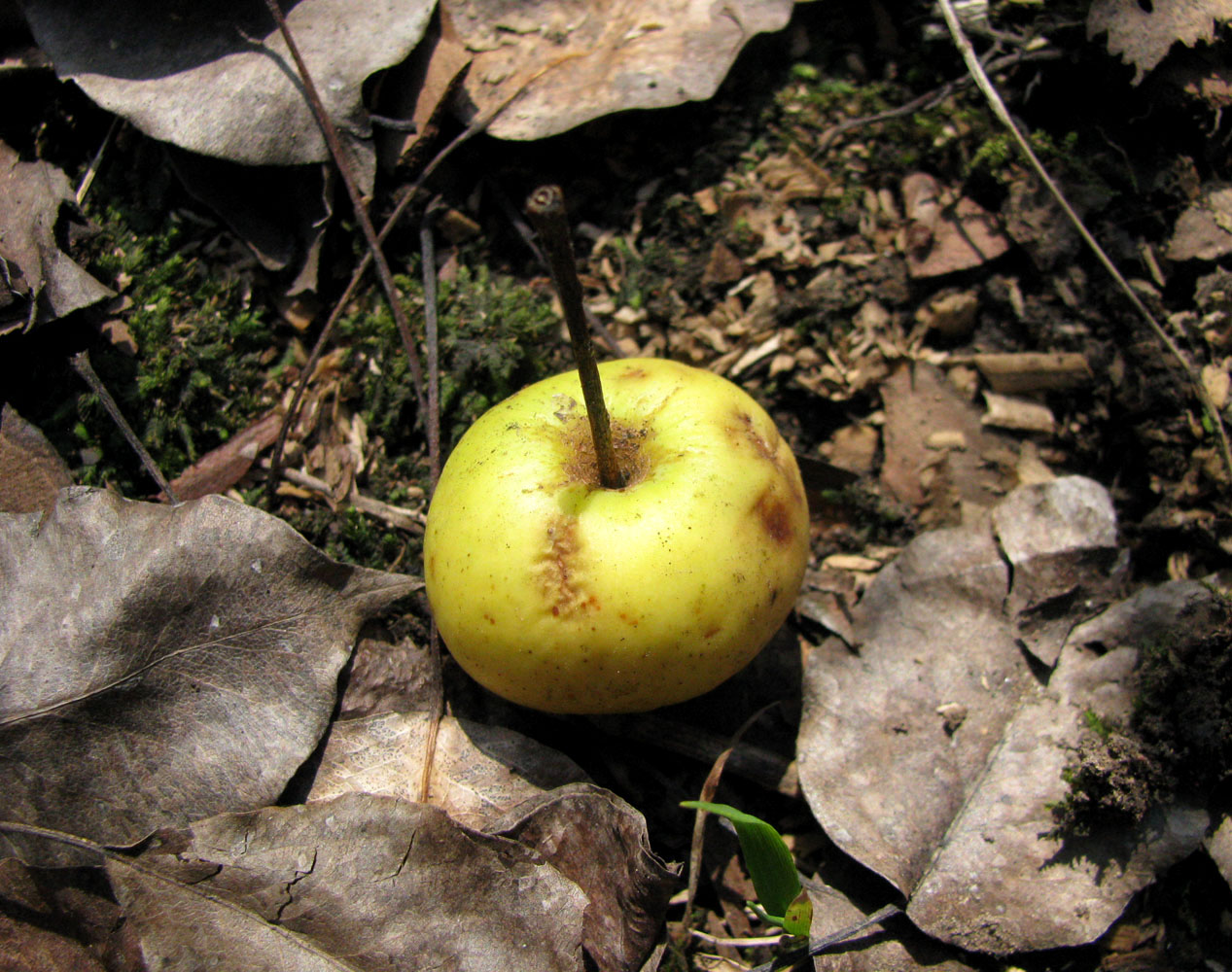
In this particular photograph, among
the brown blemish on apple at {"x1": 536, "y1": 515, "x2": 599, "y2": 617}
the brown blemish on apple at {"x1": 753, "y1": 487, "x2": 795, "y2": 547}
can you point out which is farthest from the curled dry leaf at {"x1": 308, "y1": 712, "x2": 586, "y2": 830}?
the brown blemish on apple at {"x1": 753, "y1": 487, "x2": 795, "y2": 547}

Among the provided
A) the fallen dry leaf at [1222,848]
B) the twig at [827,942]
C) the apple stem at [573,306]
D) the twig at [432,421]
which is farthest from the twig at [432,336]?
the fallen dry leaf at [1222,848]

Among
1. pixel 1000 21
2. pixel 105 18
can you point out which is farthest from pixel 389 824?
pixel 1000 21

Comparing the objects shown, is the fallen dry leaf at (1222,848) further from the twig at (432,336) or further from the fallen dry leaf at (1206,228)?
the twig at (432,336)

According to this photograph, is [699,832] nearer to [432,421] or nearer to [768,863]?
[768,863]

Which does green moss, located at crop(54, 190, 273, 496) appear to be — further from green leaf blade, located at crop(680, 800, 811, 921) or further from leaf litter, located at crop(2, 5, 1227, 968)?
green leaf blade, located at crop(680, 800, 811, 921)

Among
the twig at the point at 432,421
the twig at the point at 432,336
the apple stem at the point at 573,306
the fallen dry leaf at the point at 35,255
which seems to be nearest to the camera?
the apple stem at the point at 573,306

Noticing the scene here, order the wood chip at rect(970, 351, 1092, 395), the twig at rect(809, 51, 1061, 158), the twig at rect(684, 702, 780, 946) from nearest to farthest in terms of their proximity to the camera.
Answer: the twig at rect(684, 702, 780, 946), the wood chip at rect(970, 351, 1092, 395), the twig at rect(809, 51, 1061, 158)

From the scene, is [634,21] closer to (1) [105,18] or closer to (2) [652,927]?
(1) [105,18]
